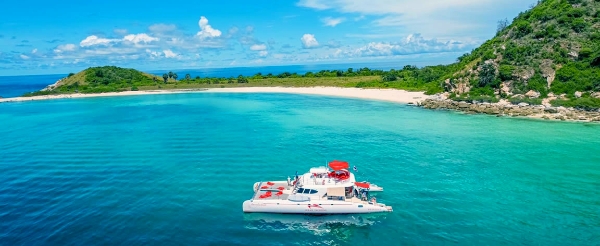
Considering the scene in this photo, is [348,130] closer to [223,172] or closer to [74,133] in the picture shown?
[223,172]

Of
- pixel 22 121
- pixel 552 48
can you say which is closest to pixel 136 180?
pixel 22 121

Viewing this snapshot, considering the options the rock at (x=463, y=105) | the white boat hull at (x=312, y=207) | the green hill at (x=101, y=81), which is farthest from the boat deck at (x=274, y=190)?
the green hill at (x=101, y=81)

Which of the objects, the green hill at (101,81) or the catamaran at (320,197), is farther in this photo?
the green hill at (101,81)

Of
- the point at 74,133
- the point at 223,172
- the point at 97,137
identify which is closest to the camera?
the point at 223,172

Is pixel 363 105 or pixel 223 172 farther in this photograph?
pixel 363 105

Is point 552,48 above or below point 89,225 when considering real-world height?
above

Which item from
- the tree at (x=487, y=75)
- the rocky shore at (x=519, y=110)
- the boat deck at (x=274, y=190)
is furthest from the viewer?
the tree at (x=487, y=75)

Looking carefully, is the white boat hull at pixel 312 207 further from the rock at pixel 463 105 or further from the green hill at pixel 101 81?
the green hill at pixel 101 81
